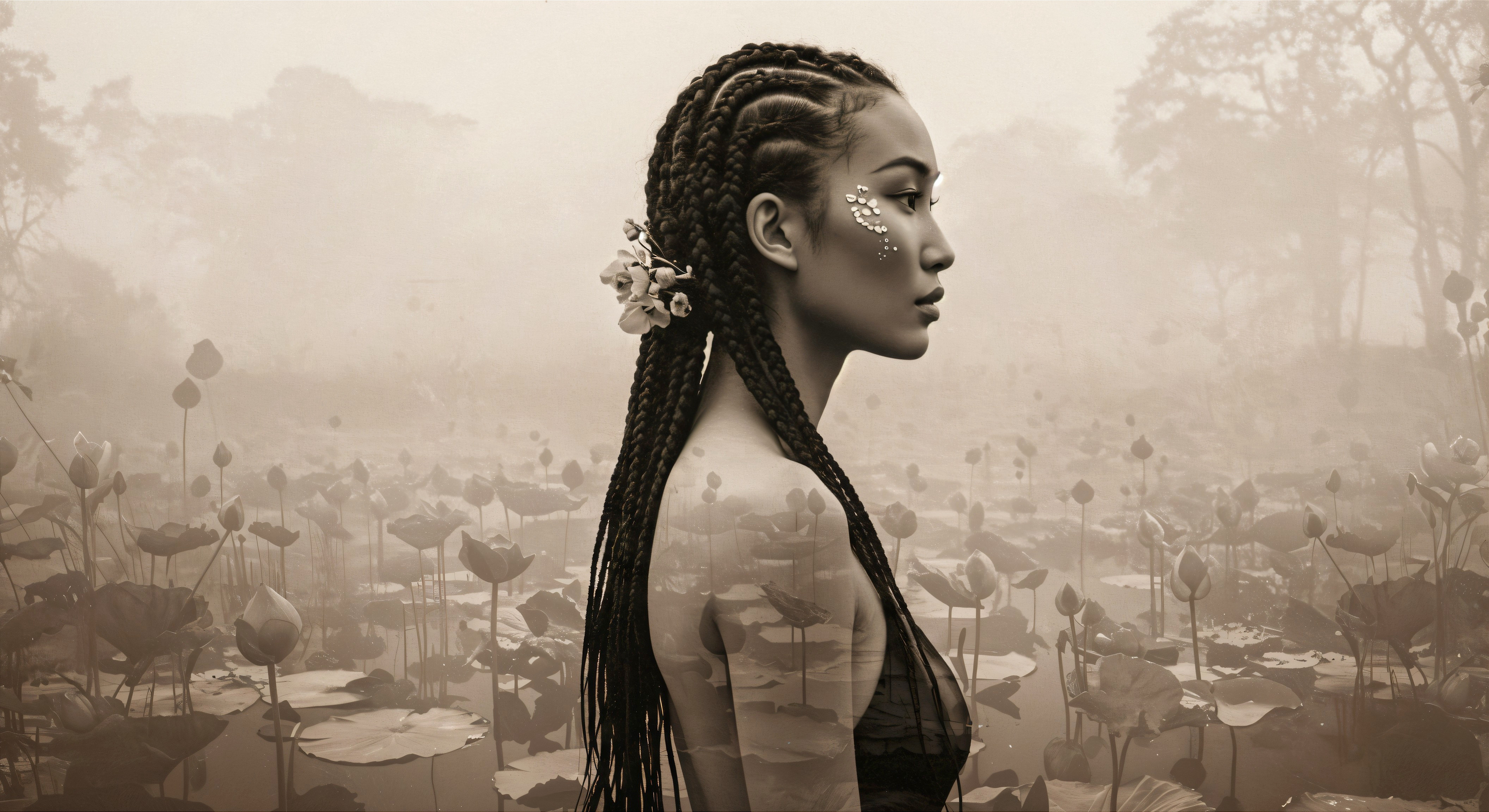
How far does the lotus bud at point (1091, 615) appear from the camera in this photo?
1.80 meters

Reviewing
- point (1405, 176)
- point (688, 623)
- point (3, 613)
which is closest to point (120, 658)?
point (3, 613)

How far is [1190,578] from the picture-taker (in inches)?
70.1

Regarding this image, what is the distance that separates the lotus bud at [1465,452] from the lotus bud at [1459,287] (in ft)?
0.97

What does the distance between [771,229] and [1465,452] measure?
1.77m

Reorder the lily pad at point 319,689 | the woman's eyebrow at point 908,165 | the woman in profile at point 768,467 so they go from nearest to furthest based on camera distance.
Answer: the woman in profile at point 768,467 → the woman's eyebrow at point 908,165 → the lily pad at point 319,689

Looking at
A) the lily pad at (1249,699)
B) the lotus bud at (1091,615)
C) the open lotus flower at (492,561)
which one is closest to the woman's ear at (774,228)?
the open lotus flower at (492,561)

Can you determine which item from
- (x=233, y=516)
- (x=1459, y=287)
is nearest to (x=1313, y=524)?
(x=1459, y=287)

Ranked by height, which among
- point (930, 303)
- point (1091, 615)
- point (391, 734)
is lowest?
point (391, 734)

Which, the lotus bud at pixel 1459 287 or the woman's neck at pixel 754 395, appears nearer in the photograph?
the woman's neck at pixel 754 395

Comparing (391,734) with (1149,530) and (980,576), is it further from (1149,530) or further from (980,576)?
(1149,530)

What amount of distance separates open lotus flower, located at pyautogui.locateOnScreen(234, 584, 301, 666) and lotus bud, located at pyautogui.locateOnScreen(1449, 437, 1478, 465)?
245 cm

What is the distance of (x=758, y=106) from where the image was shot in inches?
40.6

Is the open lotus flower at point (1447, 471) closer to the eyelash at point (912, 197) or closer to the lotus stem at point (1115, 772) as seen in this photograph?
the lotus stem at point (1115, 772)

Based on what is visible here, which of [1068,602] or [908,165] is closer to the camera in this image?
[908,165]
